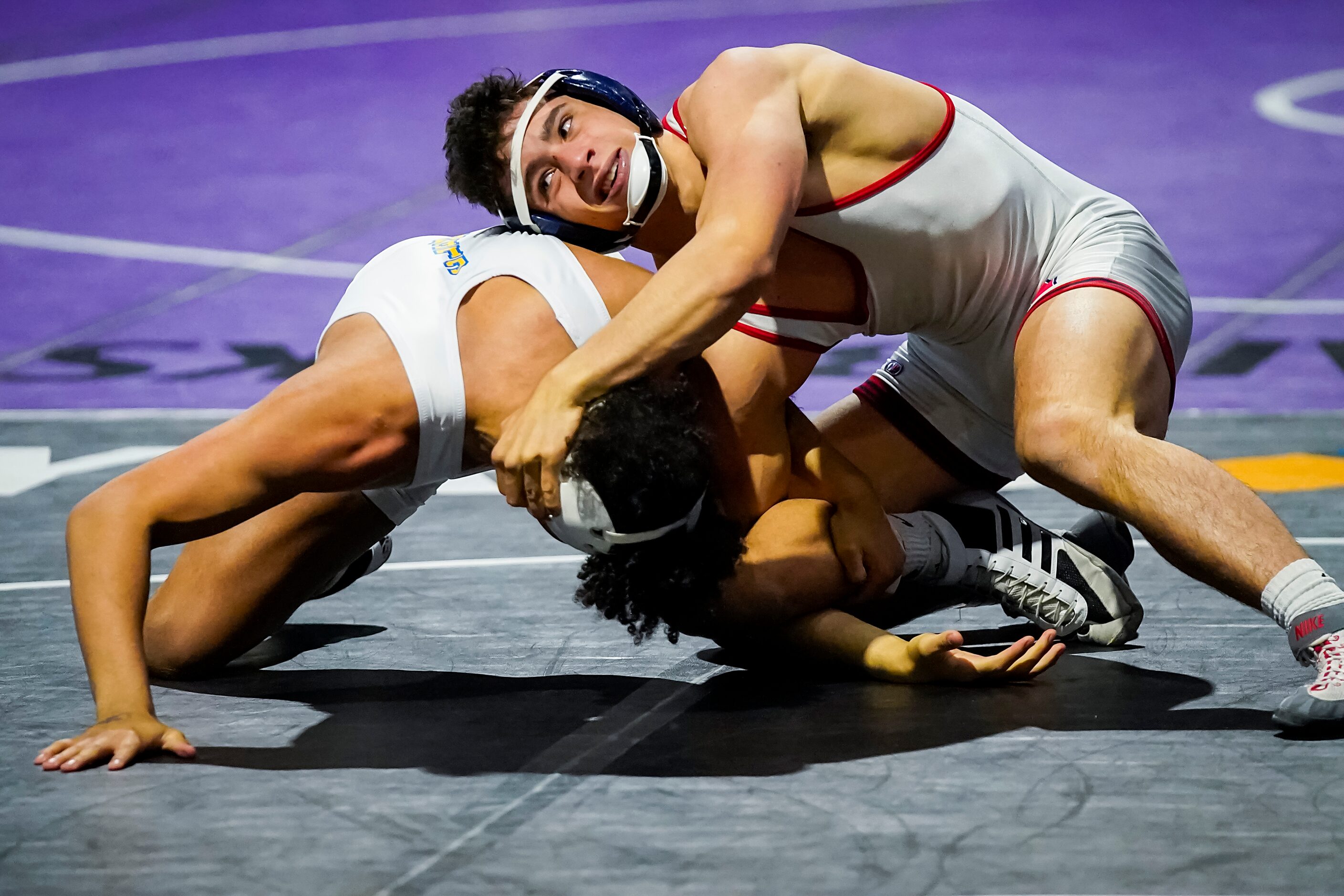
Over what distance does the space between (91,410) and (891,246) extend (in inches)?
139

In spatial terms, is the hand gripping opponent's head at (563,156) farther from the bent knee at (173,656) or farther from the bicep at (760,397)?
the bent knee at (173,656)

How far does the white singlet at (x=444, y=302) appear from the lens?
276 cm

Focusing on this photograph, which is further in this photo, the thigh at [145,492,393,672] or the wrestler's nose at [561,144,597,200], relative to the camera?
the thigh at [145,492,393,672]

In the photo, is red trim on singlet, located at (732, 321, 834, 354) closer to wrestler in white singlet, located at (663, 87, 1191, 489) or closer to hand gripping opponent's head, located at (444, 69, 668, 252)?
wrestler in white singlet, located at (663, 87, 1191, 489)

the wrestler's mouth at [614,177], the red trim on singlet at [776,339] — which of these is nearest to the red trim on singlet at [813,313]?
the red trim on singlet at [776,339]

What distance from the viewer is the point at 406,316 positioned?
2.81 metres

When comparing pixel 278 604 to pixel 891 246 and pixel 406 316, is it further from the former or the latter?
pixel 891 246

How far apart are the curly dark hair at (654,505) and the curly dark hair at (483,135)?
0.61 metres

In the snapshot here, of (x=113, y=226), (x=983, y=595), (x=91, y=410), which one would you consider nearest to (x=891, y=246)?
(x=983, y=595)

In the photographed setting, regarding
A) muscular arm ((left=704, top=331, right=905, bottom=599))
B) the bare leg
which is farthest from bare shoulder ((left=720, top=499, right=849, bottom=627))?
the bare leg

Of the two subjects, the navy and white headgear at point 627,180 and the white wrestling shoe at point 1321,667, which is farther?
the navy and white headgear at point 627,180

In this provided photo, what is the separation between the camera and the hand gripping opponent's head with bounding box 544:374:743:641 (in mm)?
2713

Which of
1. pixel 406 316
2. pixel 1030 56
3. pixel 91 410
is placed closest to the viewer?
pixel 406 316

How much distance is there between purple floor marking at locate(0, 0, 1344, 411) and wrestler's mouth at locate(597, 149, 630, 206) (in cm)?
283
